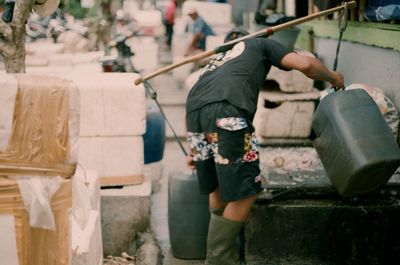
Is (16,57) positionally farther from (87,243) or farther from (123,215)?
(123,215)

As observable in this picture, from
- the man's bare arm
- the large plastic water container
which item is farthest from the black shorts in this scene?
the large plastic water container

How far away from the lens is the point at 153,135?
656 cm

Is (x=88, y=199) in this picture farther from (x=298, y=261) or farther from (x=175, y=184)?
(x=298, y=261)

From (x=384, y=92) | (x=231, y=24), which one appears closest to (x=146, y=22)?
(x=231, y=24)

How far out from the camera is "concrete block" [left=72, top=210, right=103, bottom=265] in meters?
3.95

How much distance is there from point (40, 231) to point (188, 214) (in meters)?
1.86

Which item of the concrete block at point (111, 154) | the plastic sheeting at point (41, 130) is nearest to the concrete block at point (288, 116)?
the concrete block at point (111, 154)

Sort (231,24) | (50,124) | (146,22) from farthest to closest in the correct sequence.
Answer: (146,22) < (231,24) < (50,124)

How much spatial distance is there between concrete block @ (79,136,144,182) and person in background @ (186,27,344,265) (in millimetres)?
1148

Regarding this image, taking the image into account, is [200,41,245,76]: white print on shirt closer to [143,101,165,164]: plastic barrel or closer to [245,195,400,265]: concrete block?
[245,195,400,265]: concrete block

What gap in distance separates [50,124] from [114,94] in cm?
211

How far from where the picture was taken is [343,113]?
433 centimetres

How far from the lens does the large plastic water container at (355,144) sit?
412 cm

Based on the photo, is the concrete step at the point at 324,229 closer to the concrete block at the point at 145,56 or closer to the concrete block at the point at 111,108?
the concrete block at the point at 111,108
